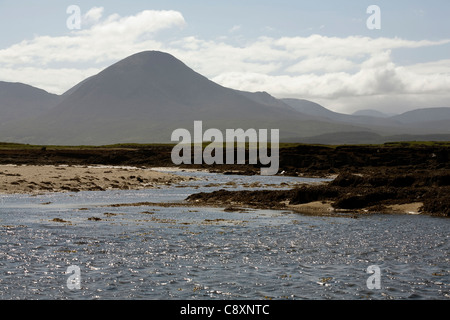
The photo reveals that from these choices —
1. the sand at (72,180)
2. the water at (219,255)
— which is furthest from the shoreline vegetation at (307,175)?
the water at (219,255)

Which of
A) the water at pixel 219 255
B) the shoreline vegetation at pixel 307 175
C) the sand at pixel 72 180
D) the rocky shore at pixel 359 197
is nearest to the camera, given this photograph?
the water at pixel 219 255

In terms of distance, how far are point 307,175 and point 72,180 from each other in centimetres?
4209

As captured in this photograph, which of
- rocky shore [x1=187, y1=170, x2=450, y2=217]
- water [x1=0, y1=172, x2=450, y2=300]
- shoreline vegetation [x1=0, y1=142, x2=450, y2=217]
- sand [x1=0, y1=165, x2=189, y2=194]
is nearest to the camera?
water [x1=0, y1=172, x2=450, y2=300]

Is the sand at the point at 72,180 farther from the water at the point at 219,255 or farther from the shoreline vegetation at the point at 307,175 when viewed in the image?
the water at the point at 219,255

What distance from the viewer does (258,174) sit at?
311 feet

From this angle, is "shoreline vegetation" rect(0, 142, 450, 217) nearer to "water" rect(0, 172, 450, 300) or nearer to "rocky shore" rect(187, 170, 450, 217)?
"rocky shore" rect(187, 170, 450, 217)

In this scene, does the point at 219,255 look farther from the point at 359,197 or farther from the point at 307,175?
the point at 307,175

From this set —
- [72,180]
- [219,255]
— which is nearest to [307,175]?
[72,180]

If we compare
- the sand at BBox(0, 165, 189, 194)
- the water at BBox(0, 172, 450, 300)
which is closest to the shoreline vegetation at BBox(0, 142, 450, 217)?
the sand at BBox(0, 165, 189, 194)

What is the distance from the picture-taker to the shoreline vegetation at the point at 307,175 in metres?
43.0

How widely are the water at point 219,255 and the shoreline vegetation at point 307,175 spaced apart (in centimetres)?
489

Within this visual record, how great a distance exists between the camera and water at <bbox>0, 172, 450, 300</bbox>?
19.3 meters
